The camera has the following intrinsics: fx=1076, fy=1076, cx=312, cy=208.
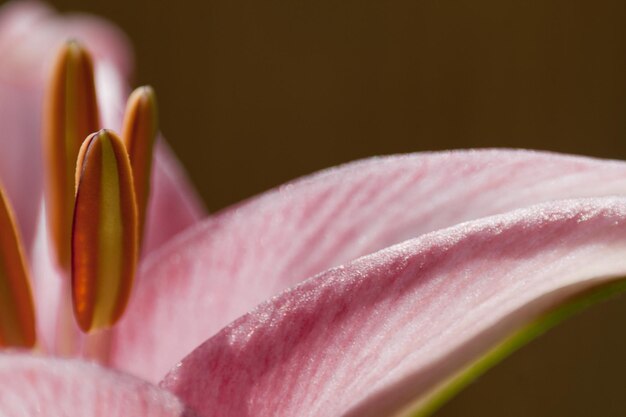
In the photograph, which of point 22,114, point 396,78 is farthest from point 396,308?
point 396,78

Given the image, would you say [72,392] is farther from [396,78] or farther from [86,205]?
[396,78]

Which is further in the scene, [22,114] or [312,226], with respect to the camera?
[22,114]

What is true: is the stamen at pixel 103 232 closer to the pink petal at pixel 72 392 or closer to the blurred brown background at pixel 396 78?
the pink petal at pixel 72 392

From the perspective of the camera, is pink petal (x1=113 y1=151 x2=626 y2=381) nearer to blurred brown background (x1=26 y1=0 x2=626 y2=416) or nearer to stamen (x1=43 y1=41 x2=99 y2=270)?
stamen (x1=43 y1=41 x2=99 y2=270)

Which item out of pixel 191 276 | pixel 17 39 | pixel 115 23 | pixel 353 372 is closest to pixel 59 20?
pixel 17 39

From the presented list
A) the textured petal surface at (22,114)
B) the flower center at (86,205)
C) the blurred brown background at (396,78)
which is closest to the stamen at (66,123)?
the flower center at (86,205)
